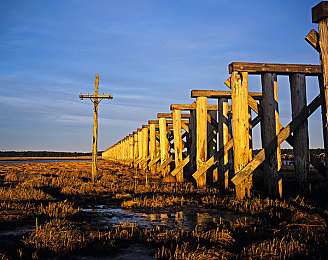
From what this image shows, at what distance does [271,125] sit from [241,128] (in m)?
0.76

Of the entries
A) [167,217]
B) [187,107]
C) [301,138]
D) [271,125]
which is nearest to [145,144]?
[187,107]

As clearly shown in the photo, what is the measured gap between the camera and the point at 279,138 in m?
6.71

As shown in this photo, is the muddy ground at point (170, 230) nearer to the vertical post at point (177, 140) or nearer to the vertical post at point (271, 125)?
the vertical post at point (271, 125)

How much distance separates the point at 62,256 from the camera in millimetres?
3539

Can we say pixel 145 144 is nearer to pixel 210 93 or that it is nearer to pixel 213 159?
pixel 210 93

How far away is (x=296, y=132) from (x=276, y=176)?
3.94 ft

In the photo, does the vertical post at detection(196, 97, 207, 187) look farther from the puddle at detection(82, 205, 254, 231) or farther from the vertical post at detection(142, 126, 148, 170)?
the vertical post at detection(142, 126, 148, 170)

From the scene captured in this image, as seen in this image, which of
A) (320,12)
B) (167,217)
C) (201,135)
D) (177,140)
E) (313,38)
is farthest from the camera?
(177,140)

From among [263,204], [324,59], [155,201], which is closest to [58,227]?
[155,201]

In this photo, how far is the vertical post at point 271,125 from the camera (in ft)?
23.1

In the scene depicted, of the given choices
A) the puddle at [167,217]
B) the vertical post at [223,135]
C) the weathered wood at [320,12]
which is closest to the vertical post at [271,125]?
the puddle at [167,217]

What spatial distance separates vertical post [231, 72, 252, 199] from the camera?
7.00 metres

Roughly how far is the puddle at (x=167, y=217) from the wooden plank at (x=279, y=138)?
1098 millimetres

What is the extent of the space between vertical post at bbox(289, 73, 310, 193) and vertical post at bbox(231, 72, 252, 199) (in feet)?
4.00
